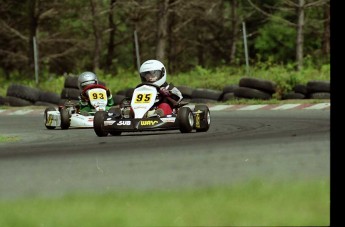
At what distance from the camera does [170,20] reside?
144ft

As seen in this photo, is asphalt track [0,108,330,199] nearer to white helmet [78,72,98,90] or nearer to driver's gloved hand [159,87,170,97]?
driver's gloved hand [159,87,170,97]

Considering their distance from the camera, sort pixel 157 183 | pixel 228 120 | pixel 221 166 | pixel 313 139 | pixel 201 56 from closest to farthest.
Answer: pixel 157 183
pixel 221 166
pixel 313 139
pixel 228 120
pixel 201 56

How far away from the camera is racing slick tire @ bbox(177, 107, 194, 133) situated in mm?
12820

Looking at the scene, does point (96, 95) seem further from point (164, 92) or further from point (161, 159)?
point (161, 159)

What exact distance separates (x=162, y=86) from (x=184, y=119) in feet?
3.04

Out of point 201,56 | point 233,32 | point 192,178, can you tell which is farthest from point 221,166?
point 201,56

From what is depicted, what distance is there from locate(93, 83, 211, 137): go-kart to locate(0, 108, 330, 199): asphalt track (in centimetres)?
16

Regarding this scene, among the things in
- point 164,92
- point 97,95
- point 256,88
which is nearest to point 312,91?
point 256,88

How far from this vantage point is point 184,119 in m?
12.8

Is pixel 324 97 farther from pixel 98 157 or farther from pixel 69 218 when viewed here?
pixel 69 218

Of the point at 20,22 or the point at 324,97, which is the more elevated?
the point at 20,22

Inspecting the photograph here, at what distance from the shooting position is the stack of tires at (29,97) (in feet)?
73.9

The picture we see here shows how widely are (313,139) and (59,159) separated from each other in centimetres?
305

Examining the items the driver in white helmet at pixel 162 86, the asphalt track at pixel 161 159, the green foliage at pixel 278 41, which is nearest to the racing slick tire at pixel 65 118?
the asphalt track at pixel 161 159
